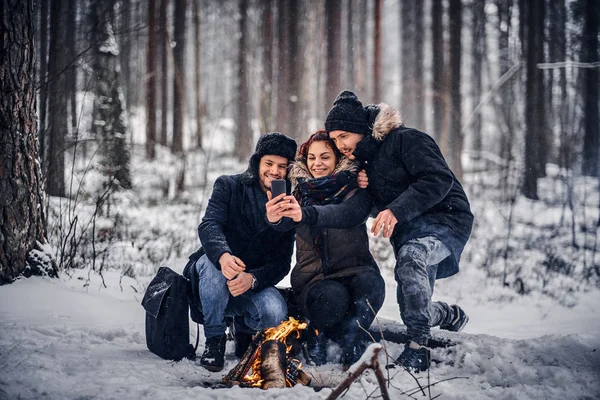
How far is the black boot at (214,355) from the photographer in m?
2.84

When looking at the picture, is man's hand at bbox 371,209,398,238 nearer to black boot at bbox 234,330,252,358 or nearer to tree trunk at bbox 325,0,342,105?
black boot at bbox 234,330,252,358

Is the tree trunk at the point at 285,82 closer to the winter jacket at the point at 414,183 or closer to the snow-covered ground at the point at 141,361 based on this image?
the snow-covered ground at the point at 141,361

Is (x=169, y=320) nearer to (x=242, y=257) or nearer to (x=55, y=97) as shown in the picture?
(x=242, y=257)

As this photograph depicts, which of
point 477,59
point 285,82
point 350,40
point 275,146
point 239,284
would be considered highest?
point 350,40

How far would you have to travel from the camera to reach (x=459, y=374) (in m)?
2.73

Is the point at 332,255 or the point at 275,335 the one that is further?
the point at 332,255

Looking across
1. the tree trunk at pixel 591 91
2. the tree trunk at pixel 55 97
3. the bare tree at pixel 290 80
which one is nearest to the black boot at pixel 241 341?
the tree trunk at pixel 55 97

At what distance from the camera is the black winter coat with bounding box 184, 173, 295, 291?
10.3 ft

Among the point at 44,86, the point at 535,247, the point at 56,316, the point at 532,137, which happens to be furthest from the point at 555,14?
the point at 56,316

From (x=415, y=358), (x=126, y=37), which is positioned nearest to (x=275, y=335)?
(x=415, y=358)

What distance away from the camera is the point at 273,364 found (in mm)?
2541

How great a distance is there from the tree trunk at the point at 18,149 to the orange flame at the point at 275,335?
7.24ft

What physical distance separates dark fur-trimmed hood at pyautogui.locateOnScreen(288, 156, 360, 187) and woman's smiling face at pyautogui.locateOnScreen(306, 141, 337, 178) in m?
0.04

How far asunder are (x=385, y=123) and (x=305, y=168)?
0.66 meters
